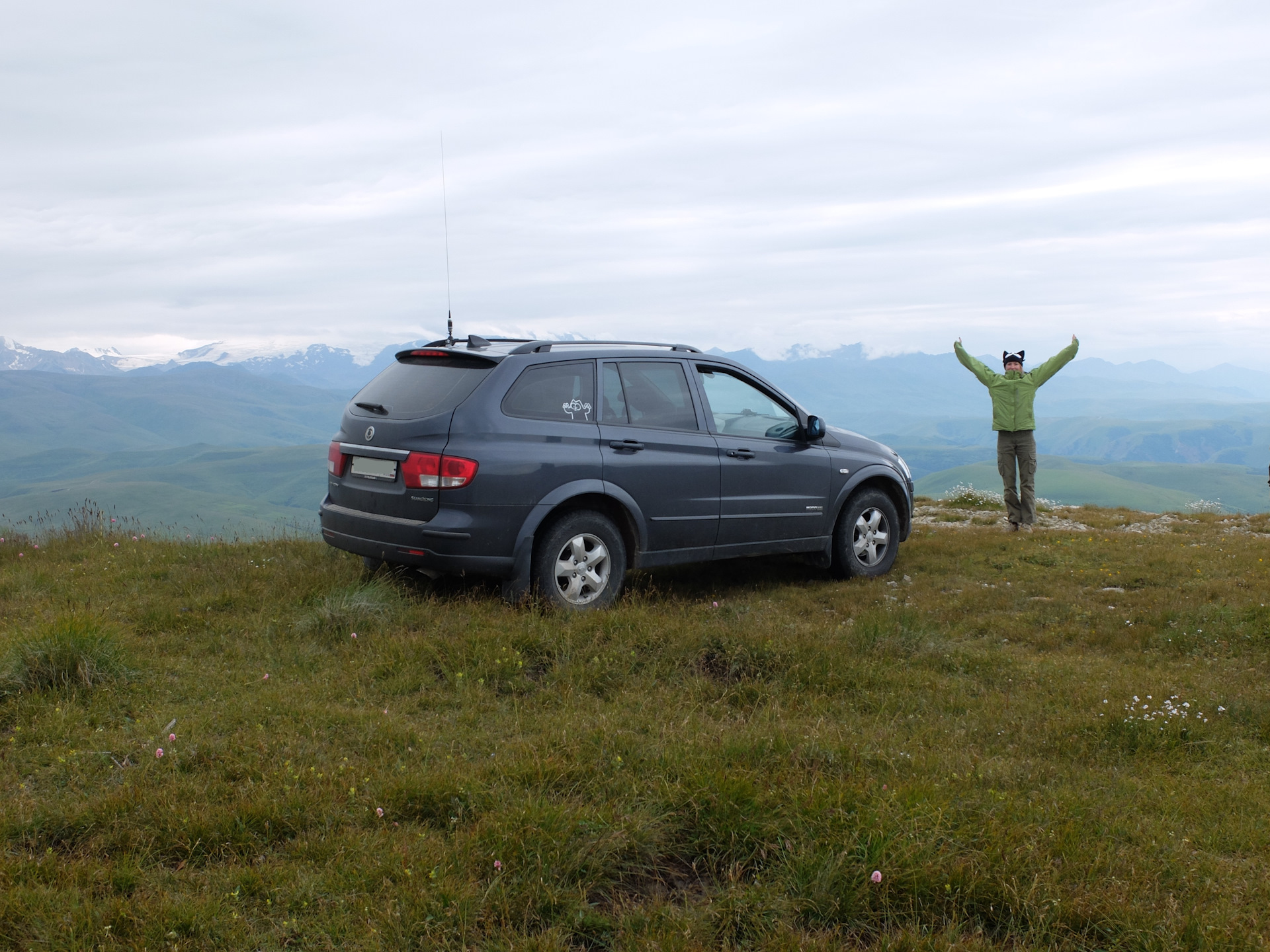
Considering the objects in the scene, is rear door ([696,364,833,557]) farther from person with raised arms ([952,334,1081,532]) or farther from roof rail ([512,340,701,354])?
person with raised arms ([952,334,1081,532])

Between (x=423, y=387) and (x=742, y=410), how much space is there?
279 cm

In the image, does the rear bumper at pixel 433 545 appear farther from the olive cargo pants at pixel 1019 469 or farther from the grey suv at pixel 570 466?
the olive cargo pants at pixel 1019 469

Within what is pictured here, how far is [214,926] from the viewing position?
2.83 meters

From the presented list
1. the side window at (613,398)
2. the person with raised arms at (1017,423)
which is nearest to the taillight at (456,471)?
the side window at (613,398)

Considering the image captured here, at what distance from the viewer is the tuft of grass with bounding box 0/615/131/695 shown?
477cm

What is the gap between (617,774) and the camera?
3.81 m

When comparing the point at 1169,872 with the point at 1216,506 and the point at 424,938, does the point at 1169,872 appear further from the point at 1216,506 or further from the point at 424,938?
the point at 1216,506

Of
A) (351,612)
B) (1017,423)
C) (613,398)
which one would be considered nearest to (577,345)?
(613,398)

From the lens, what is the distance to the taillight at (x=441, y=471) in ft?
20.7

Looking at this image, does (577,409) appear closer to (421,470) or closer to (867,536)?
(421,470)

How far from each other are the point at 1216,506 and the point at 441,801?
21.4m

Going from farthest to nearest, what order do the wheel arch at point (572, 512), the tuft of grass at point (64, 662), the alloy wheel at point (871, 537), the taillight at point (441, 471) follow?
the alloy wheel at point (871, 537), the wheel arch at point (572, 512), the taillight at point (441, 471), the tuft of grass at point (64, 662)

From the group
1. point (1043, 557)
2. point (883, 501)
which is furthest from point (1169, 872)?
point (1043, 557)

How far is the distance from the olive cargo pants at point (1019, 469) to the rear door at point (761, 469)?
17.8ft
